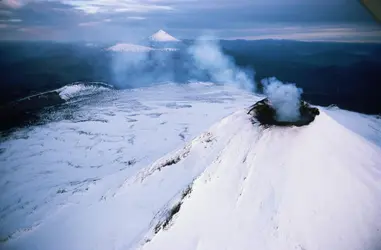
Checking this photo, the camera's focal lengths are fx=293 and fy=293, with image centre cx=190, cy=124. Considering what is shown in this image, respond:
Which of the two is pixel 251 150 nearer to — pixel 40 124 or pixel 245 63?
pixel 40 124

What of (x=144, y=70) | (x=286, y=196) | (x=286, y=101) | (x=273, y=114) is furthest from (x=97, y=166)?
(x=144, y=70)

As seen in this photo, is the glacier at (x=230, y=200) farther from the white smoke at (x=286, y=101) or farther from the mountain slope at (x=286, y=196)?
the white smoke at (x=286, y=101)

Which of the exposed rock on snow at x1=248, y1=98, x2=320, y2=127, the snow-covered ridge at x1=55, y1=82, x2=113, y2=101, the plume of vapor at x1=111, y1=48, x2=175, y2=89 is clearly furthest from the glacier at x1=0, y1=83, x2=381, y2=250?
the plume of vapor at x1=111, y1=48, x2=175, y2=89

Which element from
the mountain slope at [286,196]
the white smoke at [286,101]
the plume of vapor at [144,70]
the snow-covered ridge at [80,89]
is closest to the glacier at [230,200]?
the mountain slope at [286,196]

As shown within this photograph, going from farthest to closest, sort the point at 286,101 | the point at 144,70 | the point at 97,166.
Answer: the point at 144,70, the point at 97,166, the point at 286,101

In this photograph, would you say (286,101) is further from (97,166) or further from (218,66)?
(218,66)

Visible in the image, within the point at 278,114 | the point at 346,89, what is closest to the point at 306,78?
the point at 346,89
